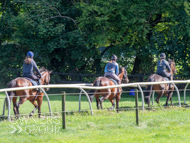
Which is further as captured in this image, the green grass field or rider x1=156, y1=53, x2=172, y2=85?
rider x1=156, y1=53, x2=172, y2=85

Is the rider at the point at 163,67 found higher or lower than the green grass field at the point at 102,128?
higher

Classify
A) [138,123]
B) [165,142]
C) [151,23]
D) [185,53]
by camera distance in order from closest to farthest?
[165,142] → [138,123] → [185,53] → [151,23]

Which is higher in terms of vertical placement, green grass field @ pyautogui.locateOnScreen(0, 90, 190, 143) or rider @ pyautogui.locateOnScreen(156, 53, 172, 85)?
rider @ pyautogui.locateOnScreen(156, 53, 172, 85)

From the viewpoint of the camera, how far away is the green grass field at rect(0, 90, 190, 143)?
9.03 metres

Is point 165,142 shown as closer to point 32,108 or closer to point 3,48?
point 32,108

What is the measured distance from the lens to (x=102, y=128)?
10.3 metres

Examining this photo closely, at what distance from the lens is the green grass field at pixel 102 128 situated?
29.6ft

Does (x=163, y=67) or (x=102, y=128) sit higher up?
(x=163, y=67)

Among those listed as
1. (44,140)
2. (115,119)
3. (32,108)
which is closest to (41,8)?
(32,108)

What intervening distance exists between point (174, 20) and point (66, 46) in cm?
835

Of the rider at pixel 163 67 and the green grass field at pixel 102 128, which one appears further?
the rider at pixel 163 67

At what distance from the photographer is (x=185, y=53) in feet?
72.7

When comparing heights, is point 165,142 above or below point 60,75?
below

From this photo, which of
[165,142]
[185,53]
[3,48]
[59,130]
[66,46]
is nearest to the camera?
[165,142]
